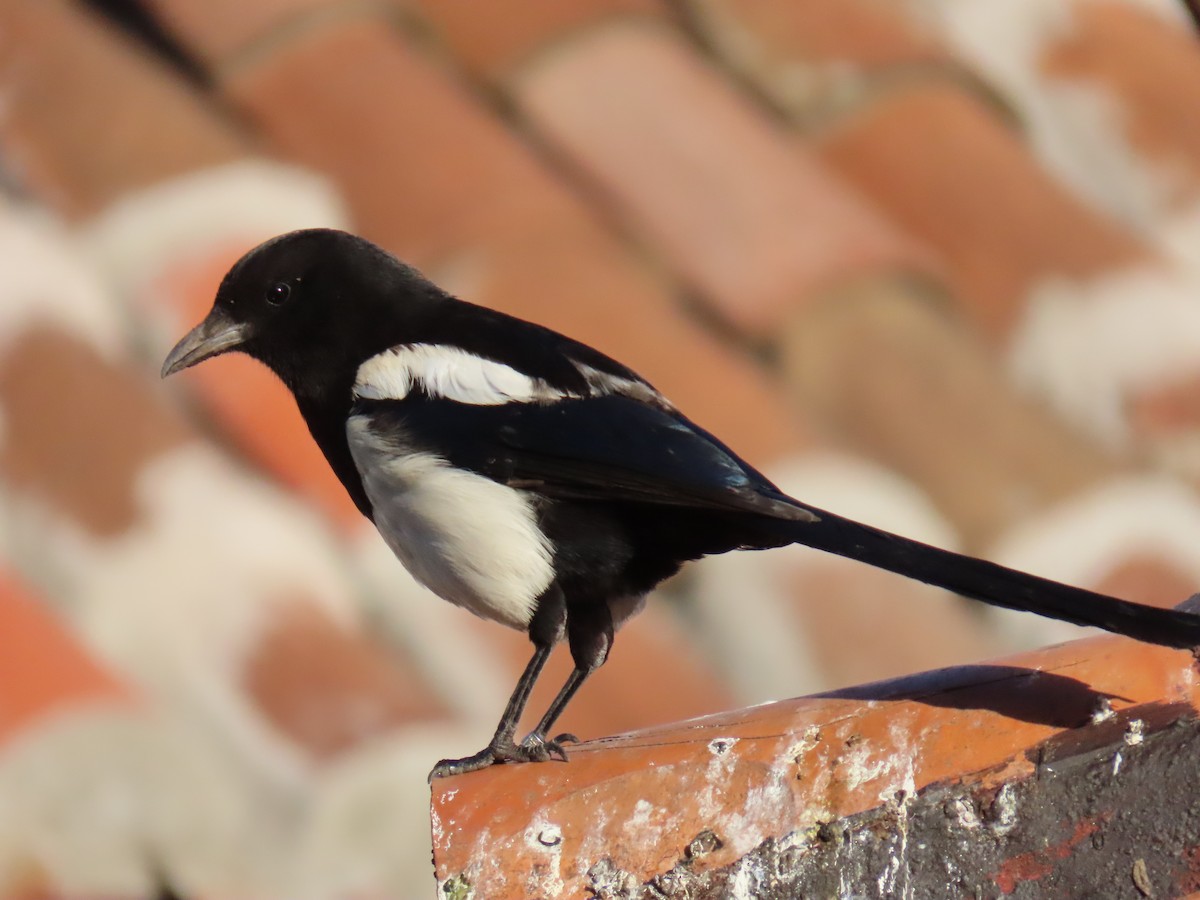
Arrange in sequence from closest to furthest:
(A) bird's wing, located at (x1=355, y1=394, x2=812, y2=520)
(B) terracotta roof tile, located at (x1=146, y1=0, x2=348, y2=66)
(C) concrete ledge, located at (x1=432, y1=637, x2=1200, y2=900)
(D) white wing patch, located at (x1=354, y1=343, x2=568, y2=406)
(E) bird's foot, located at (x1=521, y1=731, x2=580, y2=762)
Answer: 1. (C) concrete ledge, located at (x1=432, y1=637, x2=1200, y2=900)
2. (E) bird's foot, located at (x1=521, y1=731, x2=580, y2=762)
3. (A) bird's wing, located at (x1=355, y1=394, x2=812, y2=520)
4. (D) white wing patch, located at (x1=354, y1=343, x2=568, y2=406)
5. (B) terracotta roof tile, located at (x1=146, y1=0, x2=348, y2=66)

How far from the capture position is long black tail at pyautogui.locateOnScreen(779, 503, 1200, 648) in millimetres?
1562

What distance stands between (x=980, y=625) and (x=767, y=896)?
1.39 meters

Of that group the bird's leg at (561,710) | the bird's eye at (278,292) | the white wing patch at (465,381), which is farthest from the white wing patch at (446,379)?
the bird's leg at (561,710)

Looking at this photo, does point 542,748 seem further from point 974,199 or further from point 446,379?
point 974,199

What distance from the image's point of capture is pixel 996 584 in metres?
1.76

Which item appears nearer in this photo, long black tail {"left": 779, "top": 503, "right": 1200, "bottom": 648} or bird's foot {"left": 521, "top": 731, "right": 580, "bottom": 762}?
long black tail {"left": 779, "top": 503, "right": 1200, "bottom": 648}

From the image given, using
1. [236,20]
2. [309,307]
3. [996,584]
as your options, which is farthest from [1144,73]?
[996,584]

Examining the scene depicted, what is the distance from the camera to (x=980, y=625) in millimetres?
2959

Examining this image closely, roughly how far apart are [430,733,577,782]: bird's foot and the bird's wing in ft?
1.03

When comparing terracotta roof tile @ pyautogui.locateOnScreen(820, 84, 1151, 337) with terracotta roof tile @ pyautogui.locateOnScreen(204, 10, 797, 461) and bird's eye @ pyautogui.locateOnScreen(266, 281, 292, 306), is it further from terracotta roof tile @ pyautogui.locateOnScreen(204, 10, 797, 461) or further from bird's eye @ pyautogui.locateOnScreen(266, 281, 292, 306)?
bird's eye @ pyautogui.locateOnScreen(266, 281, 292, 306)

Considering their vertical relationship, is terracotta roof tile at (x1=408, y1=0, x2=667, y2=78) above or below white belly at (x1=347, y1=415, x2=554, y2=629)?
above

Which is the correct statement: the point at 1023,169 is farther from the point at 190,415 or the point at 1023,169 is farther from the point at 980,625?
the point at 190,415

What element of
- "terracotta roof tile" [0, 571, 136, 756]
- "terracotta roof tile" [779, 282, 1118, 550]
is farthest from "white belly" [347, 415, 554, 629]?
"terracotta roof tile" [779, 282, 1118, 550]

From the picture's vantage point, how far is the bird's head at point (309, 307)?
2.57 m
